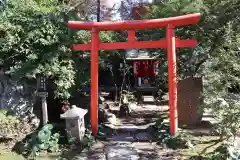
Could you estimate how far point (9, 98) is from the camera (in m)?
8.48

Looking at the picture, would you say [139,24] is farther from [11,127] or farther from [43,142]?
[11,127]

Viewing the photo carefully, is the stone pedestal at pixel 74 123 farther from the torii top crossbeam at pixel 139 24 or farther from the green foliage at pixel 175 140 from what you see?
the torii top crossbeam at pixel 139 24

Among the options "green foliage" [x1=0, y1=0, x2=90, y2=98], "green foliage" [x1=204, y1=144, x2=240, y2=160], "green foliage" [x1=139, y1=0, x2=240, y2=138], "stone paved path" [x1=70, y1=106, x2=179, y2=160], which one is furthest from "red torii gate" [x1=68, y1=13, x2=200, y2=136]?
"green foliage" [x1=204, y1=144, x2=240, y2=160]

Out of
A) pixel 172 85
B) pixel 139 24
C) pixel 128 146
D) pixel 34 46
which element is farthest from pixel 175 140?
pixel 34 46

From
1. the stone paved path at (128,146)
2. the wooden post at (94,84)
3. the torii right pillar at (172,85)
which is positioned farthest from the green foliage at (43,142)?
the torii right pillar at (172,85)

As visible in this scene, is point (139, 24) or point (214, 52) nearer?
point (139, 24)

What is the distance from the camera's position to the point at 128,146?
26.3ft

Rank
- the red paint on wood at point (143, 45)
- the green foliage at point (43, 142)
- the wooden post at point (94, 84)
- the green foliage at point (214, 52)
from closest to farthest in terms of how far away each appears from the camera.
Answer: the green foliage at point (214, 52) < the green foliage at point (43, 142) < the red paint on wood at point (143, 45) < the wooden post at point (94, 84)

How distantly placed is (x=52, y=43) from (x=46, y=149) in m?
A: 3.03

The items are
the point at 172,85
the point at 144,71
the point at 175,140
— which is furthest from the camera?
the point at 144,71

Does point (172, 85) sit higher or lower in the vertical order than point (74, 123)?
higher

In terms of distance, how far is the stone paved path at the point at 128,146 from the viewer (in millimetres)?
7113

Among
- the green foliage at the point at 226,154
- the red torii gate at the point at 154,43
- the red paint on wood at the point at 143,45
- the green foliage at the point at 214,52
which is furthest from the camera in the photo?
the red paint on wood at the point at 143,45

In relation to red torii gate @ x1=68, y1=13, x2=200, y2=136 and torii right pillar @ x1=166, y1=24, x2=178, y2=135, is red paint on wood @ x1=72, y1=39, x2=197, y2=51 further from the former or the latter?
torii right pillar @ x1=166, y1=24, x2=178, y2=135
